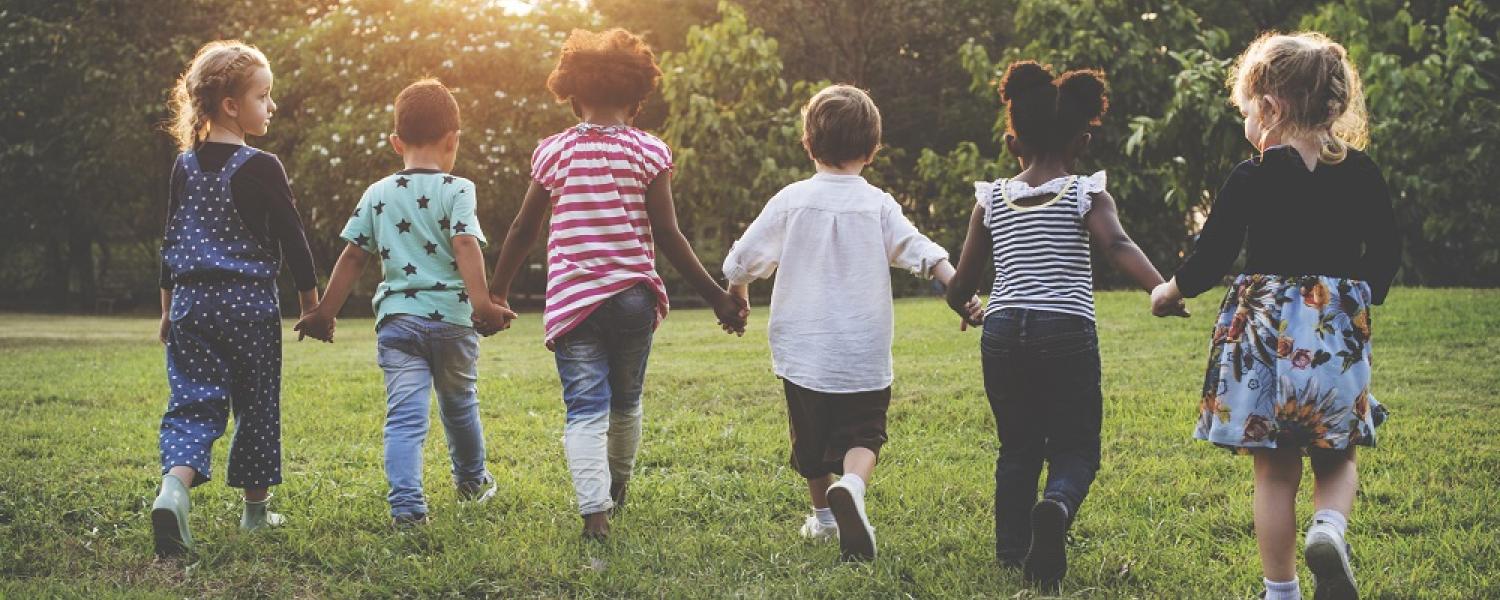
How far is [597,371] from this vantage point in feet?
13.7

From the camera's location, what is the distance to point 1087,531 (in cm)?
425

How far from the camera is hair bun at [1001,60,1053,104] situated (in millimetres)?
3730

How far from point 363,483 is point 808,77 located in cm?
2462

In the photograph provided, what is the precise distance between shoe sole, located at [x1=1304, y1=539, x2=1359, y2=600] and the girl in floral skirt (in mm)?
48

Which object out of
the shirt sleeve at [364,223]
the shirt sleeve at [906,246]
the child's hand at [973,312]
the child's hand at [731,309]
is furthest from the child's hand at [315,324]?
the child's hand at [973,312]

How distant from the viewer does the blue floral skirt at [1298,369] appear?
3174 millimetres

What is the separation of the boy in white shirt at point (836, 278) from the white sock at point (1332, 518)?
1.15 metres

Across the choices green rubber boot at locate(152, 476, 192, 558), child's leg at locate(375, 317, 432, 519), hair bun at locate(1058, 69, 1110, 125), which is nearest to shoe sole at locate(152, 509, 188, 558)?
green rubber boot at locate(152, 476, 192, 558)

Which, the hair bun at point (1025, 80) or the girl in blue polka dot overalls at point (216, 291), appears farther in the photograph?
the girl in blue polka dot overalls at point (216, 291)

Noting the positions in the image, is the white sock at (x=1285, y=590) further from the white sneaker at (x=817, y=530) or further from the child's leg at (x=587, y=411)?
the child's leg at (x=587, y=411)

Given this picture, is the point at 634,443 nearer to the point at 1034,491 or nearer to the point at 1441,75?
the point at 1034,491

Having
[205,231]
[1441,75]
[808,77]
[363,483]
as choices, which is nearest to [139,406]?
[363,483]

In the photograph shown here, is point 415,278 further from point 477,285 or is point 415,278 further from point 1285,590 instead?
point 1285,590

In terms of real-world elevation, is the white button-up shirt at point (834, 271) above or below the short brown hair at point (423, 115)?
below
